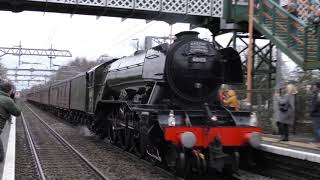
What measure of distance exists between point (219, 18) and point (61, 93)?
48.4ft

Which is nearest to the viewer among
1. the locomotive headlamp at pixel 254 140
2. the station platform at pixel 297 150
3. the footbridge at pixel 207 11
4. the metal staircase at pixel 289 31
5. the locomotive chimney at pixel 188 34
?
the station platform at pixel 297 150

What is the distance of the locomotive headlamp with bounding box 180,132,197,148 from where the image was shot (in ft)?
27.5

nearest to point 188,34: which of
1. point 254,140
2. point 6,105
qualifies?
point 254,140

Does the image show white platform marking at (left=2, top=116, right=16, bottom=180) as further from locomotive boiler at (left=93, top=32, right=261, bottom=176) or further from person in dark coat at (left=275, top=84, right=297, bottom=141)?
person in dark coat at (left=275, top=84, right=297, bottom=141)

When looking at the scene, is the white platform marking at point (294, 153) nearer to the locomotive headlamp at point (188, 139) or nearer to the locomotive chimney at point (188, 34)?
the locomotive headlamp at point (188, 139)

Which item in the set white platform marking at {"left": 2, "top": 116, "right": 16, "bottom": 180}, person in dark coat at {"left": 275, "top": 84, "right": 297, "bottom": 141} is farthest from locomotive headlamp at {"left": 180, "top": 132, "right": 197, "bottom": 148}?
person in dark coat at {"left": 275, "top": 84, "right": 297, "bottom": 141}

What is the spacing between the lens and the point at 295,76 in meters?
15.2

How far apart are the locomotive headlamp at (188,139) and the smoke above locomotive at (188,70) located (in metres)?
1.62

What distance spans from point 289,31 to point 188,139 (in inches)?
266

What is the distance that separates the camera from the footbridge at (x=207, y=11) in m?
14.0

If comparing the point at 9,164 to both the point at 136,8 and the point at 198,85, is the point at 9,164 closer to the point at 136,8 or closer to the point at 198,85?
the point at 198,85

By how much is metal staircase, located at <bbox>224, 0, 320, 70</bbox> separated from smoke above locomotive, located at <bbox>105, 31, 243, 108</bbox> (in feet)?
8.90

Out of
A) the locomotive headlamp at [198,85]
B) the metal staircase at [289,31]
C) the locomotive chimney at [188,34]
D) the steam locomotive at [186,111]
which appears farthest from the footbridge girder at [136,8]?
the locomotive headlamp at [198,85]

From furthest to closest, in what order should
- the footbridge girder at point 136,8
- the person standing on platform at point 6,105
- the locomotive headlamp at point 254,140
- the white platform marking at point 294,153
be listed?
the footbridge girder at point 136,8 < the locomotive headlamp at point 254,140 < the person standing on platform at point 6,105 < the white platform marking at point 294,153
